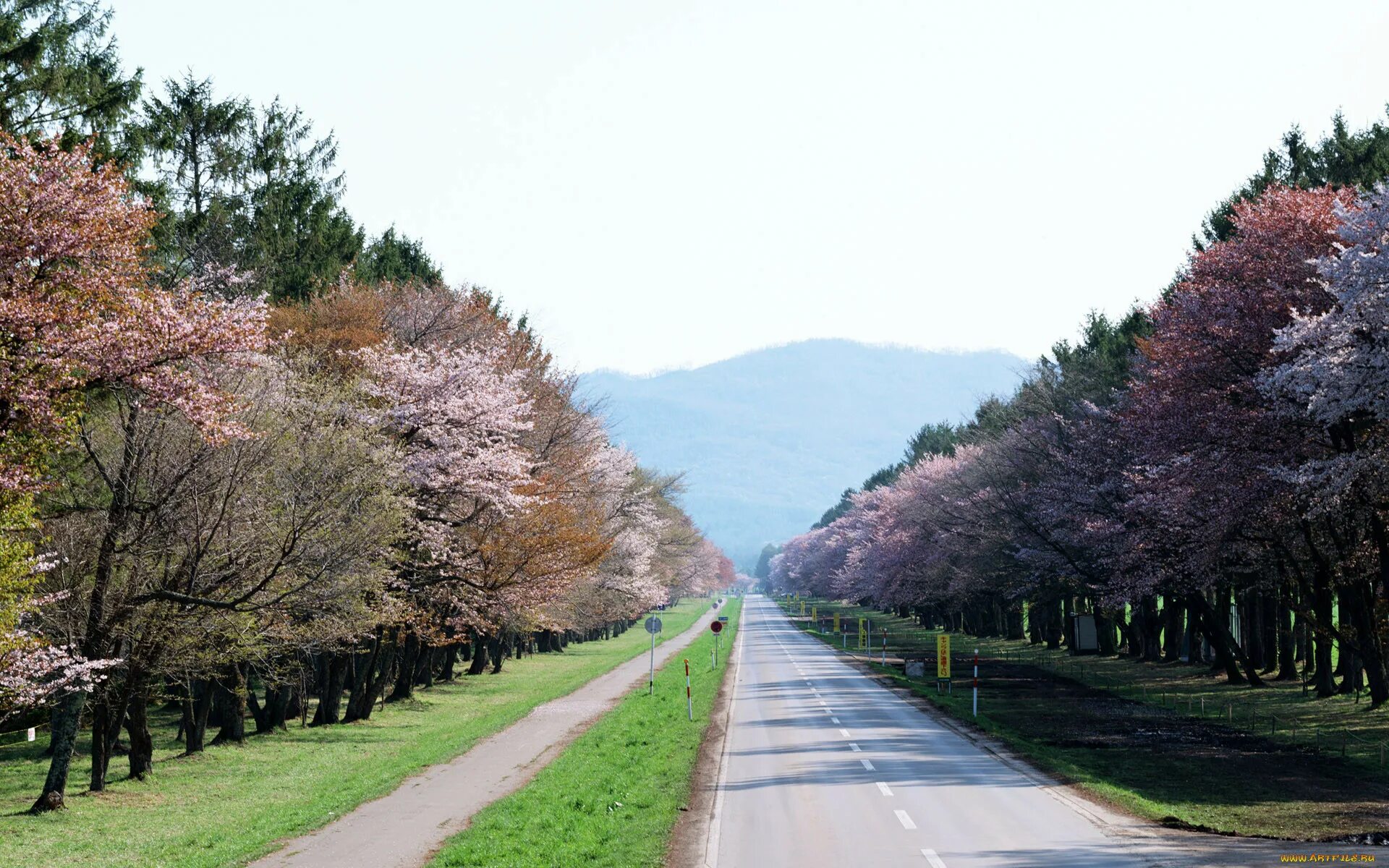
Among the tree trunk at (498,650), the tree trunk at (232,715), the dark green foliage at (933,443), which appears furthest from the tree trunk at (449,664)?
the dark green foliage at (933,443)

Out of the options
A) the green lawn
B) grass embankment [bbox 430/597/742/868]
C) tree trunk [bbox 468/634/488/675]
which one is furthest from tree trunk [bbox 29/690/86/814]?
tree trunk [bbox 468/634/488/675]

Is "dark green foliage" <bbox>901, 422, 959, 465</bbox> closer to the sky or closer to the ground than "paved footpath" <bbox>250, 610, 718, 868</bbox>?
closer to the sky

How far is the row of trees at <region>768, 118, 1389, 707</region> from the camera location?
29359 mm

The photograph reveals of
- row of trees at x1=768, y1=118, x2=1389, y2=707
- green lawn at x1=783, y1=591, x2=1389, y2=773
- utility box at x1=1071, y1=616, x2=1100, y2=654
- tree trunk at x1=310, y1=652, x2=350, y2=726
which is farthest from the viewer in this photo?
utility box at x1=1071, y1=616, x2=1100, y2=654

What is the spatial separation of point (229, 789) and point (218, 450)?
26.9ft

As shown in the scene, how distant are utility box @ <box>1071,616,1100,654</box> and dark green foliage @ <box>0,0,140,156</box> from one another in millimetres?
53368

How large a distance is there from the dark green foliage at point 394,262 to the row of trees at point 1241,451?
3362cm

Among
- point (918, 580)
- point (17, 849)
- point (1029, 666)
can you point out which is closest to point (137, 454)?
point (17, 849)

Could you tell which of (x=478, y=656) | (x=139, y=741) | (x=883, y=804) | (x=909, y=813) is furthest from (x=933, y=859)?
(x=478, y=656)

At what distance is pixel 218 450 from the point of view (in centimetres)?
2655

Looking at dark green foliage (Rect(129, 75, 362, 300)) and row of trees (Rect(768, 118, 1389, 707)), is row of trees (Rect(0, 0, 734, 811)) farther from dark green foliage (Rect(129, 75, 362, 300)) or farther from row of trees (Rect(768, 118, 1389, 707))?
row of trees (Rect(768, 118, 1389, 707))

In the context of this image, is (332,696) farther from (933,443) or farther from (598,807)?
(933,443)

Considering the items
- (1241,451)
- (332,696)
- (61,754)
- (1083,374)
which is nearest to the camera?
(61,754)

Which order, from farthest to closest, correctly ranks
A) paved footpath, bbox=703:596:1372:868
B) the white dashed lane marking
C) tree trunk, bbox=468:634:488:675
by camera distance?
tree trunk, bbox=468:634:488:675 → paved footpath, bbox=703:596:1372:868 → the white dashed lane marking
